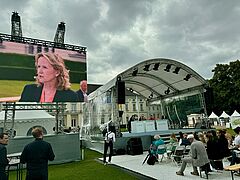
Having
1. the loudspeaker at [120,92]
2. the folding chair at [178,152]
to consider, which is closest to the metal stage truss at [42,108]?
the loudspeaker at [120,92]

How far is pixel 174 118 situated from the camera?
21.6 meters

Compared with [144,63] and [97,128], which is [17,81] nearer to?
[97,128]

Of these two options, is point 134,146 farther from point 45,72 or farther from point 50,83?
point 45,72

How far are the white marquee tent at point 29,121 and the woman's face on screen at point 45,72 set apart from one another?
11.3 feet

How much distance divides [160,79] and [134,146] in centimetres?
837

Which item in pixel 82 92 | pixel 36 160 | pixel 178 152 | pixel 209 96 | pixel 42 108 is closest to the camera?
pixel 36 160

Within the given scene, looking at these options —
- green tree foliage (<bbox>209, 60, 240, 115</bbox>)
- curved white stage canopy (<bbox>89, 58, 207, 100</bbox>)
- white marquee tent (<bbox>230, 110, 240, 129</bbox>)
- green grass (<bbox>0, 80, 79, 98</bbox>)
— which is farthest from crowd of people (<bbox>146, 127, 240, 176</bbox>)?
green tree foliage (<bbox>209, 60, 240, 115</bbox>)

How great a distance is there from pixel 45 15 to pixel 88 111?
28.0 ft

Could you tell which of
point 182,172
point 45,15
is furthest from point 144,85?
point 182,172

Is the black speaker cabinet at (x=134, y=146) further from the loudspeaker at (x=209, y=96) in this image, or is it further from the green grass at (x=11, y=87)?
the green grass at (x=11, y=87)

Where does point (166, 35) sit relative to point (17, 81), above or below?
above

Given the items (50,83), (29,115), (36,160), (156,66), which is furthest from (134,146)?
(29,115)

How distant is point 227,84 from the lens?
118 ft

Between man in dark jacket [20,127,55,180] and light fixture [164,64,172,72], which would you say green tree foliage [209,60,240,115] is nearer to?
light fixture [164,64,172,72]
